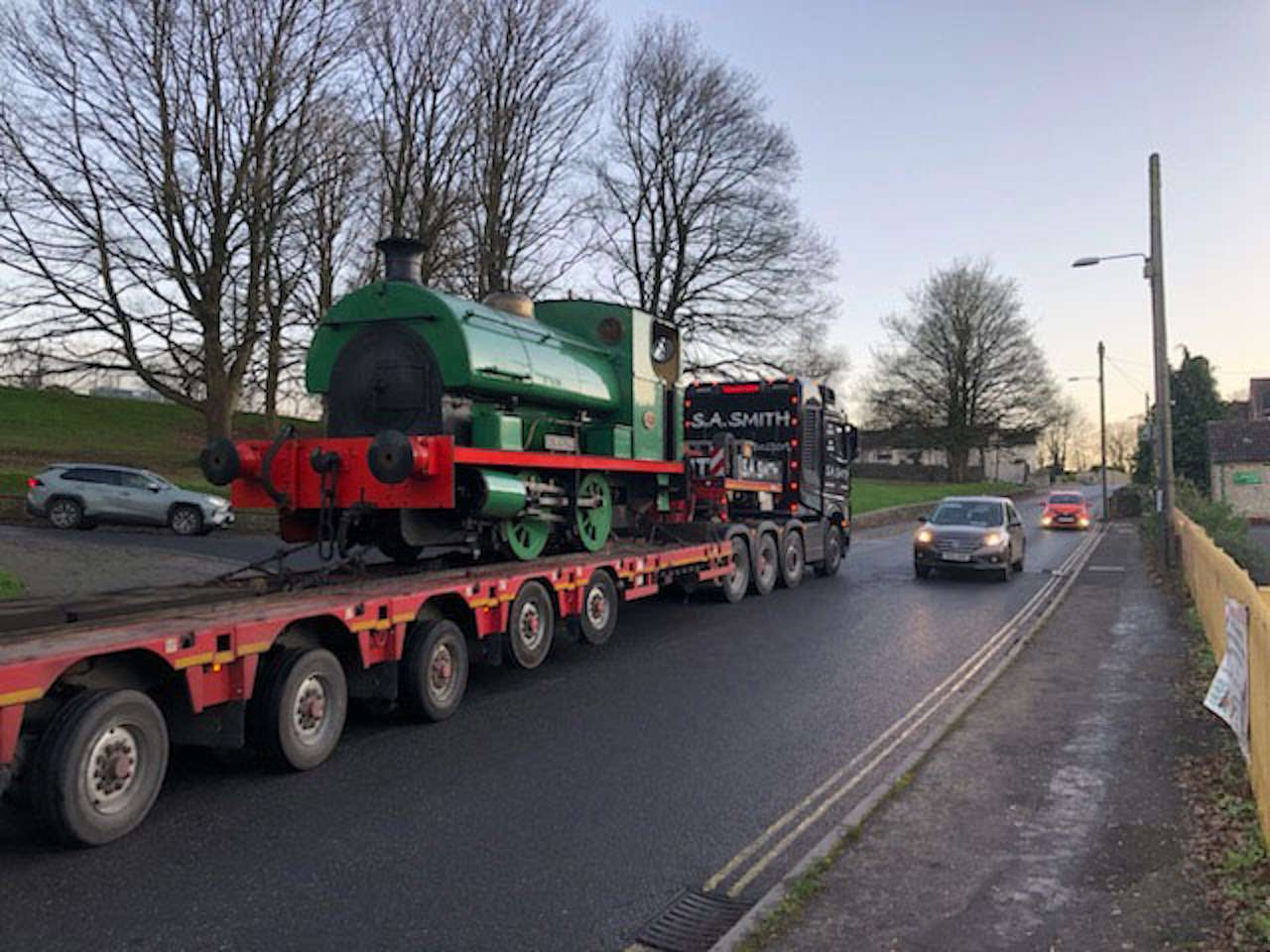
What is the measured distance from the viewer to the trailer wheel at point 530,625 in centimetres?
827

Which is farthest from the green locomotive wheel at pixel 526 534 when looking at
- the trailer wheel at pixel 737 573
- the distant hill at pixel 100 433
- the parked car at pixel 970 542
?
Answer: the distant hill at pixel 100 433

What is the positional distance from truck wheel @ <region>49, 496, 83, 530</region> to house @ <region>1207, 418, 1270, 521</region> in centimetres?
3941

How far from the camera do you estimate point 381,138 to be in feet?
76.0

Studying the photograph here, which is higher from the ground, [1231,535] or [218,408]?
[218,408]

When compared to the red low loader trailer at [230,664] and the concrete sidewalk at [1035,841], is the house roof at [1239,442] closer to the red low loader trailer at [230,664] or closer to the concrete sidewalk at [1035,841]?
the concrete sidewalk at [1035,841]

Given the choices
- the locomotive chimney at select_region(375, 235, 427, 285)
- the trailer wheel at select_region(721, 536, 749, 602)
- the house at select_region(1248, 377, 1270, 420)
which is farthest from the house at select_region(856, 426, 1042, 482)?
the locomotive chimney at select_region(375, 235, 427, 285)

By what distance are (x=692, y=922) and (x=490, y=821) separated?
1456 mm

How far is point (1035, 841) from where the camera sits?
16.0ft

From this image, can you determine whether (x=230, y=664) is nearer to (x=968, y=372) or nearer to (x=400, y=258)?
(x=400, y=258)

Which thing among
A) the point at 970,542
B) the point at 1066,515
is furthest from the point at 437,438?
the point at 1066,515

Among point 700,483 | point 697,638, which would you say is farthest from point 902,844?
point 700,483

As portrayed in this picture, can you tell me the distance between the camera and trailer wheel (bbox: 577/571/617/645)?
9.45 meters

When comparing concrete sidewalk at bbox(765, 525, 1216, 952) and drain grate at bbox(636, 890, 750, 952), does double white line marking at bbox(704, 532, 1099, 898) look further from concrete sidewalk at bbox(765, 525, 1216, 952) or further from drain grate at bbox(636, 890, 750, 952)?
concrete sidewalk at bbox(765, 525, 1216, 952)

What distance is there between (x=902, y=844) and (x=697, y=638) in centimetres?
596
